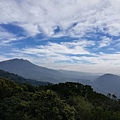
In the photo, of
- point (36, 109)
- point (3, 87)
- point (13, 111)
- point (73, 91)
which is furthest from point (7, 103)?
point (73, 91)

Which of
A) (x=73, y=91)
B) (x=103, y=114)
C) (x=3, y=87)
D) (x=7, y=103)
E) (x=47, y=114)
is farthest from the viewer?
(x=73, y=91)

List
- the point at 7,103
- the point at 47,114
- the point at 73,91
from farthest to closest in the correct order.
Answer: the point at 73,91
the point at 7,103
the point at 47,114

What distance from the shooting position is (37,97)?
20.9 metres

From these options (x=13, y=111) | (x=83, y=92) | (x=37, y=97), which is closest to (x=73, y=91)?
(x=83, y=92)

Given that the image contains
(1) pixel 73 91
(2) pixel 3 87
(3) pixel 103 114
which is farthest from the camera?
(1) pixel 73 91

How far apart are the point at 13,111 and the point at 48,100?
302 cm

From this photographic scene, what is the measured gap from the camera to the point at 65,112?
16.8m

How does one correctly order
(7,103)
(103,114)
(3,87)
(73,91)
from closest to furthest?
(103,114) < (7,103) < (3,87) < (73,91)

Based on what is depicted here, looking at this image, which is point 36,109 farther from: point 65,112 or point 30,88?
point 30,88

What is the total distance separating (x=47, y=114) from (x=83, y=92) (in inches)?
902

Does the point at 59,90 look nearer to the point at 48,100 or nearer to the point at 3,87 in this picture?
the point at 3,87

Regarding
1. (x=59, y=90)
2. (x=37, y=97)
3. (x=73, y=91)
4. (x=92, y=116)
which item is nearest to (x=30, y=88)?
(x=59, y=90)

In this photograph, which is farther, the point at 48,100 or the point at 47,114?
the point at 48,100

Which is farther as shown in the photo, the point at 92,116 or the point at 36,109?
the point at 92,116
